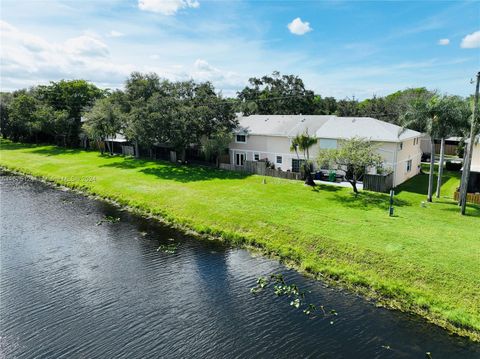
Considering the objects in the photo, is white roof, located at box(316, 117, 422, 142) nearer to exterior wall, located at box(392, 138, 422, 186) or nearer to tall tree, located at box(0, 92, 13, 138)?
exterior wall, located at box(392, 138, 422, 186)

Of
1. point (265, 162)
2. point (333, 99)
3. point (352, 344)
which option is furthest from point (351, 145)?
point (333, 99)

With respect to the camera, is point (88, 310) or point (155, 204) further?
point (155, 204)

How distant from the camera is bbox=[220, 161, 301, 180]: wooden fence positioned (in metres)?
38.8

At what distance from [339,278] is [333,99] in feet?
239

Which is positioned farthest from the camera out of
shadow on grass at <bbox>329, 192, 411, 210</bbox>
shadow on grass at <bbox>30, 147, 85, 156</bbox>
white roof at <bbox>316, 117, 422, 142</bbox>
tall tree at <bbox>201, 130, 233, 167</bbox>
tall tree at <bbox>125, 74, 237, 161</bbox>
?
shadow on grass at <bbox>30, 147, 85, 156</bbox>

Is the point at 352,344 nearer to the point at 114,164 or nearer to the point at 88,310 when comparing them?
the point at 88,310

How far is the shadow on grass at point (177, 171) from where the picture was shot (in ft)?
132

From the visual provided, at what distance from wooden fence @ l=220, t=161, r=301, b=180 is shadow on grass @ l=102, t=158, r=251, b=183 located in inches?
43.7

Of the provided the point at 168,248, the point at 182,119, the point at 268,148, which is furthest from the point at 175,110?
the point at 168,248

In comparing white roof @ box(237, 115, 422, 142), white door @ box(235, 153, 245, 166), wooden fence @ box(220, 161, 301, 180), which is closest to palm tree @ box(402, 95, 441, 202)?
white roof @ box(237, 115, 422, 142)

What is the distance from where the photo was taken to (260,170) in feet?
136

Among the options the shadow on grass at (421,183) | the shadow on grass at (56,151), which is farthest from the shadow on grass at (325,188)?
the shadow on grass at (56,151)

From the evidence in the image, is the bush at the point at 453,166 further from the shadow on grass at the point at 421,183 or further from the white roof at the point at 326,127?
the white roof at the point at 326,127

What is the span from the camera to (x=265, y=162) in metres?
42.3
